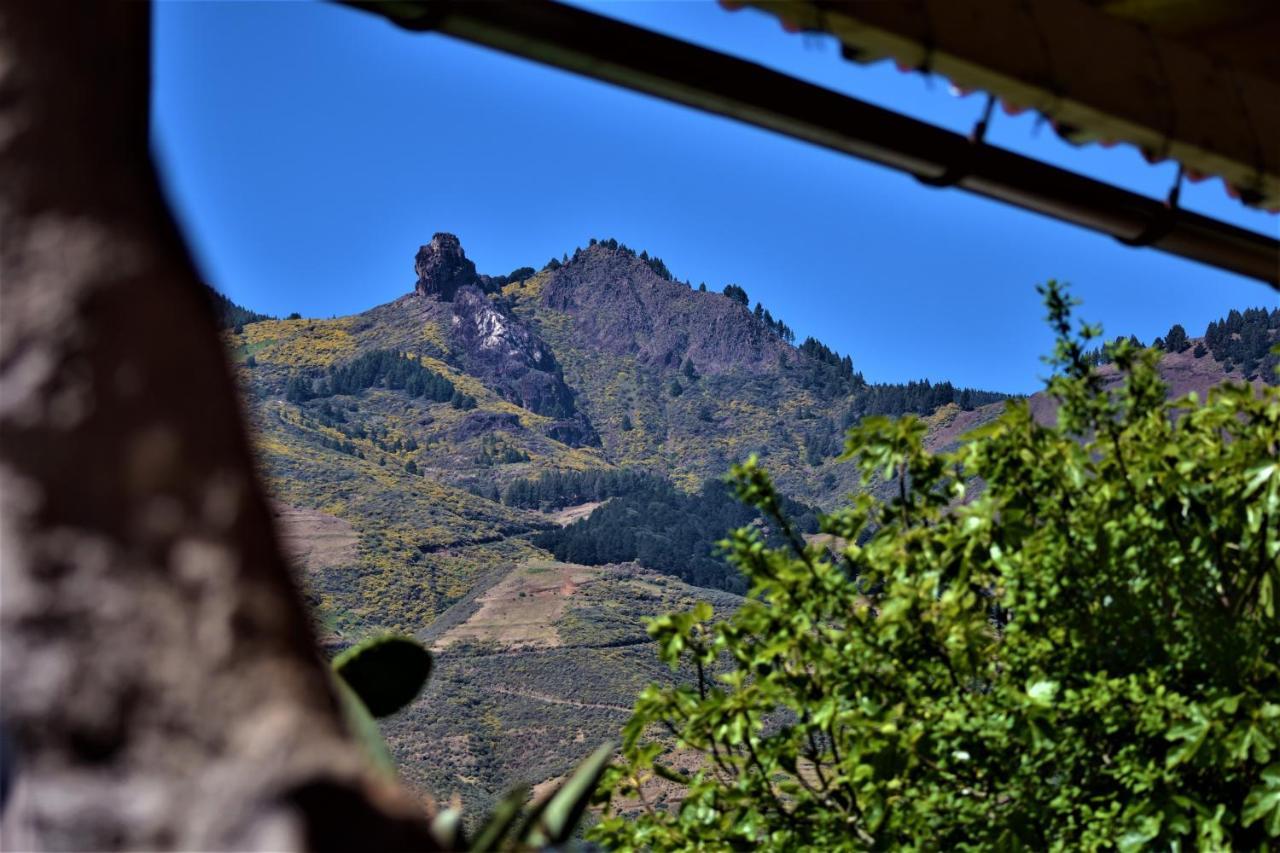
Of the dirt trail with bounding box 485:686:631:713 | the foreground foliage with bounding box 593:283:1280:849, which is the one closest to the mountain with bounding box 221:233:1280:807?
the dirt trail with bounding box 485:686:631:713

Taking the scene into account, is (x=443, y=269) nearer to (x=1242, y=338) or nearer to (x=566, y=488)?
(x=566, y=488)

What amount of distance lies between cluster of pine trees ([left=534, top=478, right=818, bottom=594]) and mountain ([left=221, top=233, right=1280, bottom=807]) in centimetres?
24

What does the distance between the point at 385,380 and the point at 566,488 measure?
20366 millimetres

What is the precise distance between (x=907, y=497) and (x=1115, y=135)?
171 inches

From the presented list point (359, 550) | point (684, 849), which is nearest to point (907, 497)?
point (684, 849)

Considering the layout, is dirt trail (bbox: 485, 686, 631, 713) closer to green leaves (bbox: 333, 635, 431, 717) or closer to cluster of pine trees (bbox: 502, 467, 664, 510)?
cluster of pine trees (bbox: 502, 467, 664, 510)

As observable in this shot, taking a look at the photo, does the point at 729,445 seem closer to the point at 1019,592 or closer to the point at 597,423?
the point at 597,423

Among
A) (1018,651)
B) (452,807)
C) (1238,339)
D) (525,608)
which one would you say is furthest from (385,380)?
(452,807)

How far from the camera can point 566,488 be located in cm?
10562

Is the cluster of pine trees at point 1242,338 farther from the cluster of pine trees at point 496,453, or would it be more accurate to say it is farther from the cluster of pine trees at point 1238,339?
the cluster of pine trees at point 496,453

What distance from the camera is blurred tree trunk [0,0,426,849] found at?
2.37ft

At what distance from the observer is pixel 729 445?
11881 centimetres

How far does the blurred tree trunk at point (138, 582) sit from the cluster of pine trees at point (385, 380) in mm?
113244

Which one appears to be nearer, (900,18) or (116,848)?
(116,848)
